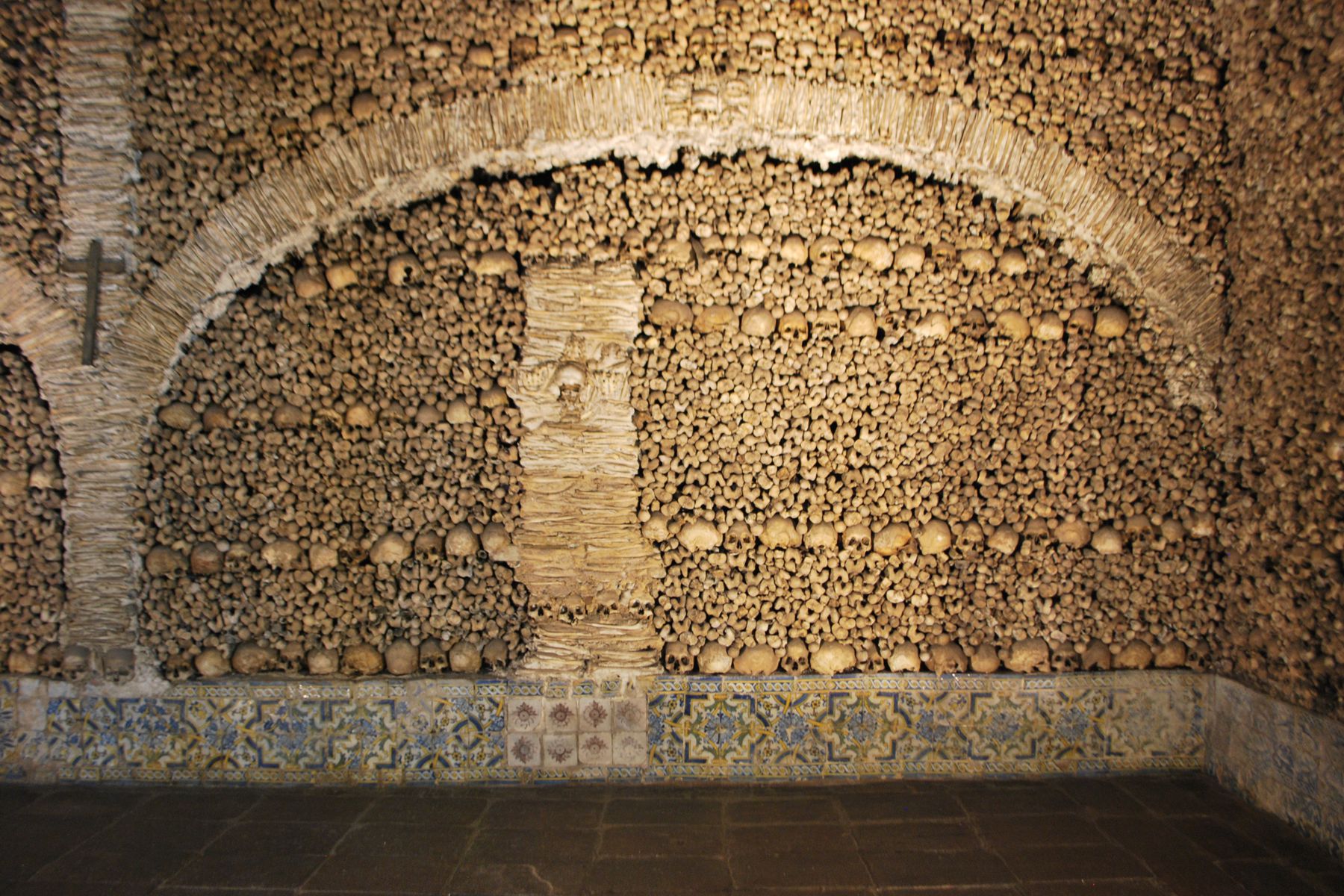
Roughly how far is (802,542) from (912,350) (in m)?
1.18

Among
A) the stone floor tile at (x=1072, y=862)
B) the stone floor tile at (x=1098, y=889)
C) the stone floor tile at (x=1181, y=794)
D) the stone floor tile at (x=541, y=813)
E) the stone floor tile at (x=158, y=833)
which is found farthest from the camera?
the stone floor tile at (x=1181, y=794)

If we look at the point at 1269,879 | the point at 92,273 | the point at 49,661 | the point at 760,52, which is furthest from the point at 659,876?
the point at 92,273

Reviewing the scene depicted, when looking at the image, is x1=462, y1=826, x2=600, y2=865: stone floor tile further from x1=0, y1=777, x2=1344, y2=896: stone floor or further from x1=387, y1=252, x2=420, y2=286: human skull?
x1=387, y1=252, x2=420, y2=286: human skull

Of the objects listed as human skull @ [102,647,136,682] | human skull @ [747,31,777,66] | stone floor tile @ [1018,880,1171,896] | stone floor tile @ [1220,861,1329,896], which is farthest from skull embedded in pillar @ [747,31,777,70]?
human skull @ [102,647,136,682]

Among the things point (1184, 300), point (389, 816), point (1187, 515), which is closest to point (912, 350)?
point (1184, 300)

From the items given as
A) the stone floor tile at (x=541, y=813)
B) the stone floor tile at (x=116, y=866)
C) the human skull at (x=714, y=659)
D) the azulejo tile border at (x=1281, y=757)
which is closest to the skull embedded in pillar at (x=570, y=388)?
the human skull at (x=714, y=659)

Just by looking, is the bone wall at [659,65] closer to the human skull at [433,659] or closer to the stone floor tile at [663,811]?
the human skull at [433,659]

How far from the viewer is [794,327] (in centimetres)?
385

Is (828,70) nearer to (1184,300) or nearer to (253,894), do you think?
(1184,300)

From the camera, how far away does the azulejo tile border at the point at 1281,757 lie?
10.5ft

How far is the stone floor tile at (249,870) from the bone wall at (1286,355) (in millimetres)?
4571

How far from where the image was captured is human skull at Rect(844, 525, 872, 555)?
12.7 feet

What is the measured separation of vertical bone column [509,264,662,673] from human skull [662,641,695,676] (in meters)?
0.08

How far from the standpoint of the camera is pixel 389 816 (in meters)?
3.52
